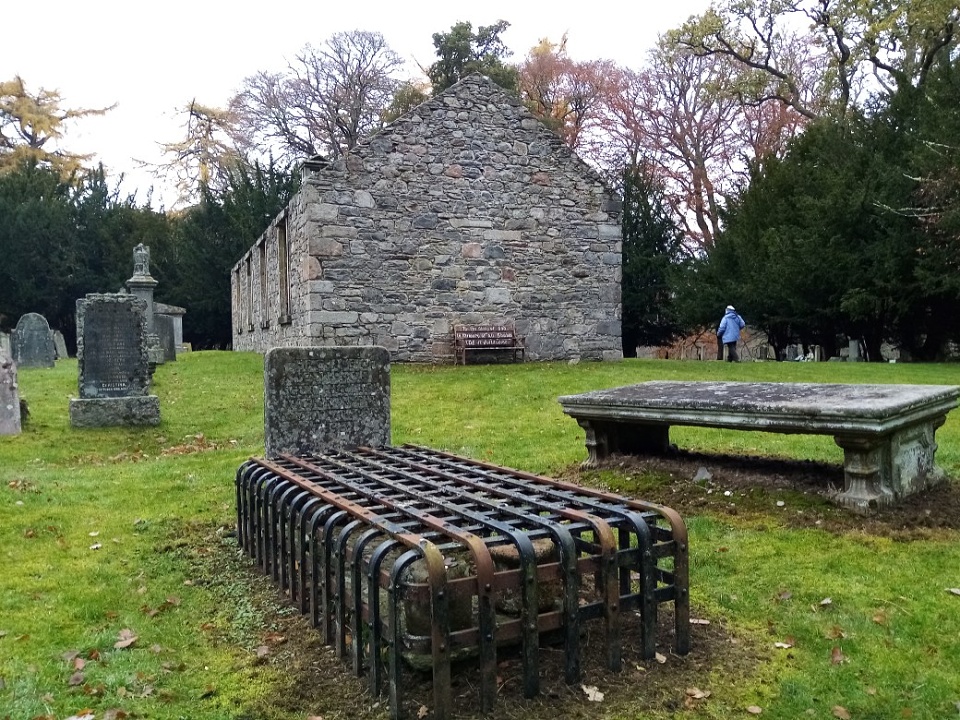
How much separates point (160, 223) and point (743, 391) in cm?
3219

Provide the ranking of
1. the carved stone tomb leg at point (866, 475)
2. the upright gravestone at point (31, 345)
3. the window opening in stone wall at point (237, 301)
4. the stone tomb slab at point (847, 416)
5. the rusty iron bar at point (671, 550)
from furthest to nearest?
the window opening in stone wall at point (237, 301), the upright gravestone at point (31, 345), the carved stone tomb leg at point (866, 475), the stone tomb slab at point (847, 416), the rusty iron bar at point (671, 550)

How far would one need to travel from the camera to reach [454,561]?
3156 mm

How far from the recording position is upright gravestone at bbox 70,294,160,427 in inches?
401

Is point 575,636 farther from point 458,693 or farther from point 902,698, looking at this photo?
point 902,698

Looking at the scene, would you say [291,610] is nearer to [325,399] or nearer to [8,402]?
[325,399]

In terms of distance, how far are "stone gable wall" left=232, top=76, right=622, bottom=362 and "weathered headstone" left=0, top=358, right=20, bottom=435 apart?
6438mm

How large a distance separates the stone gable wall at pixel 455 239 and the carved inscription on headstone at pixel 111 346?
5.09m

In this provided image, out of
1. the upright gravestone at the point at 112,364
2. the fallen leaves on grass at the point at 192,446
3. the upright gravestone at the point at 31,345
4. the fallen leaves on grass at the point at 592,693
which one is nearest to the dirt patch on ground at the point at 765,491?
the fallen leaves on grass at the point at 592,693

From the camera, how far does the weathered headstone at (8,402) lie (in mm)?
9367

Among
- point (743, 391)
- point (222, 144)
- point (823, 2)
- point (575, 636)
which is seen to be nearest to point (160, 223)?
point (222, 144)

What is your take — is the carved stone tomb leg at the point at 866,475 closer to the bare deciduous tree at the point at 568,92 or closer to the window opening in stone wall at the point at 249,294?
the window opening in stone wall at the point at 249,294

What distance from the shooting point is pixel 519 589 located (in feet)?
10.6

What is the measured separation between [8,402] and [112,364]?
134 cm

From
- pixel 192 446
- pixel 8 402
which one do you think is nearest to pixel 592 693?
pixel 192 446
